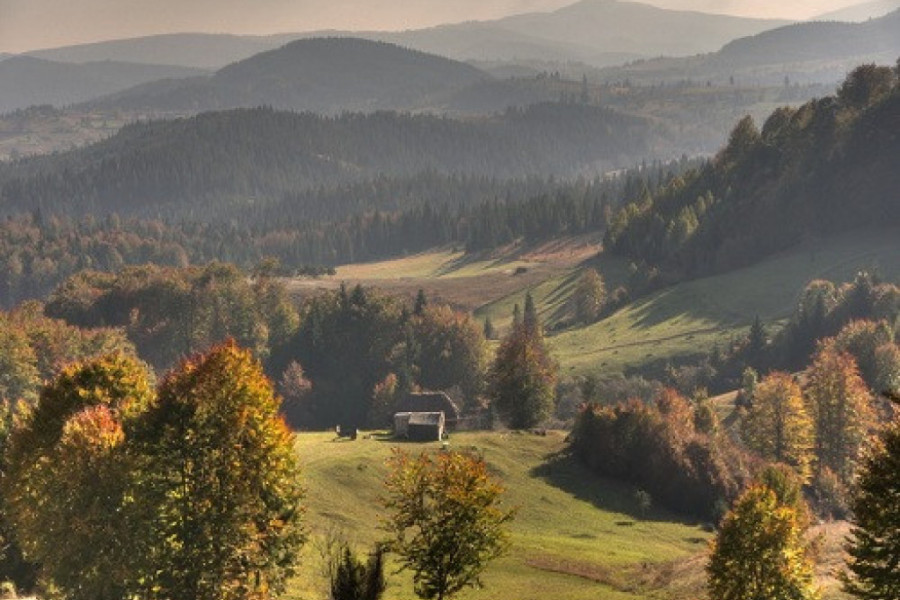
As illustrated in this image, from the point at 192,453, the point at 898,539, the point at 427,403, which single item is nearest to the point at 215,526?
the point at 192,453

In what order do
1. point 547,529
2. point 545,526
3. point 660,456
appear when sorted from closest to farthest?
point 547,529 < point 545,526 < point 660,456

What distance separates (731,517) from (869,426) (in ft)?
310

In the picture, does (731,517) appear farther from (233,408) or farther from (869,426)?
(869,426)

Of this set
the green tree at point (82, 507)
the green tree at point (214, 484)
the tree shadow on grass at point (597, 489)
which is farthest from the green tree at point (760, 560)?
the tree shadow on grass at point (597, 489)

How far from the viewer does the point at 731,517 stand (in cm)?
5309

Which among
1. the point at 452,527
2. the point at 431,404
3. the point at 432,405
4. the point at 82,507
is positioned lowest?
the point at 432,405

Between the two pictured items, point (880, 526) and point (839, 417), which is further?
point (839, 417)

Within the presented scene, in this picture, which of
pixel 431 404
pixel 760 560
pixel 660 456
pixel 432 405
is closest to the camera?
pixel 760 560

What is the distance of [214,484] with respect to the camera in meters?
54.3

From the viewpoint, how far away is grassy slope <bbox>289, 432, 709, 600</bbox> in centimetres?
7494

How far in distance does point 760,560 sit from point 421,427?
245ft

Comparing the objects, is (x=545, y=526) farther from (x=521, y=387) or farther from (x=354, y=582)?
(x=354, y=582)

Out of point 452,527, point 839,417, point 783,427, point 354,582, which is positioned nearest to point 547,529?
point 783,427

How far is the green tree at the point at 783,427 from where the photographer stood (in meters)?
132
